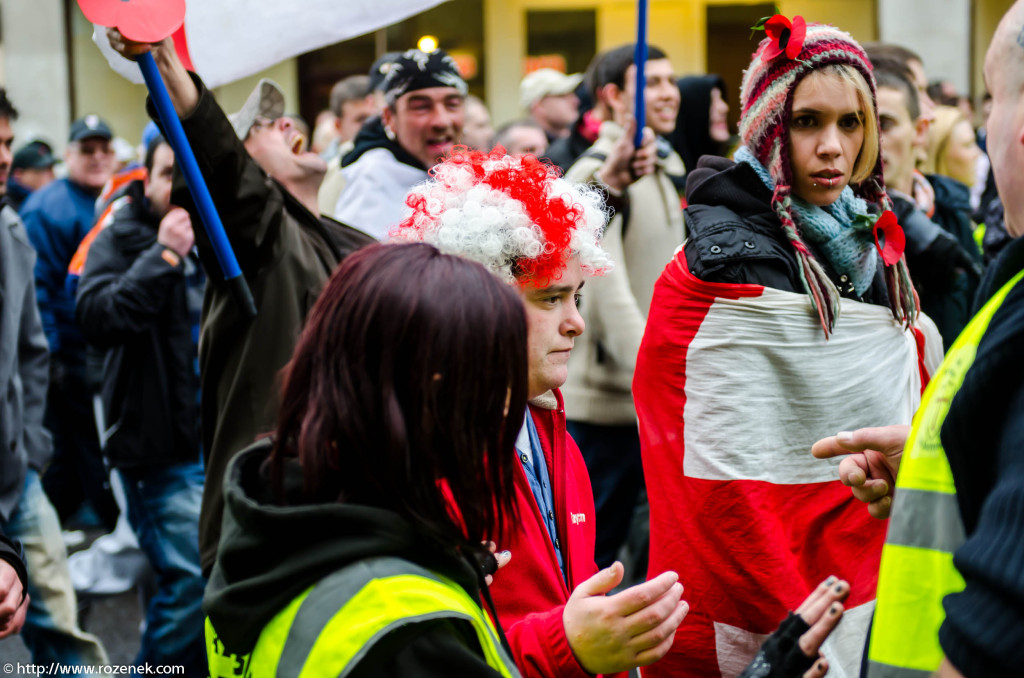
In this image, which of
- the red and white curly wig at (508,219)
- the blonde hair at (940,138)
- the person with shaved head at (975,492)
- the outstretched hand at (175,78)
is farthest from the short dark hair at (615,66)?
the person with shaved head at (975,492)

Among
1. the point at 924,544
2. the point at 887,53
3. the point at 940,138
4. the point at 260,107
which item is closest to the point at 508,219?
the point at 924,544

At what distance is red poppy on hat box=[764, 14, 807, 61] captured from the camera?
2746mm

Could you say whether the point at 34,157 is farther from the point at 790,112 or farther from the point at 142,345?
the point at 790,112

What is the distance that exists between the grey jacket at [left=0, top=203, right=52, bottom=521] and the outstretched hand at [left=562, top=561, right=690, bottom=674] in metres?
2.48

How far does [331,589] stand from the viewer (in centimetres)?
139

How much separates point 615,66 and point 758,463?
3.17 m

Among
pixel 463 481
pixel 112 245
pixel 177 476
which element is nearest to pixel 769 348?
pixel 463 481

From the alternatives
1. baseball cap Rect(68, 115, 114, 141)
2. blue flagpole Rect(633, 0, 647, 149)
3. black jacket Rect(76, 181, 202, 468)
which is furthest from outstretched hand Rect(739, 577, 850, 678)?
baseball cap Rect(68, 115, 114, 141)

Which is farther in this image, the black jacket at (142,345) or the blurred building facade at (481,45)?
the blurred building facade at (481,45)

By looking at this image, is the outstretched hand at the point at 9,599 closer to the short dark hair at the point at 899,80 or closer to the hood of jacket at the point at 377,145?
the hood of jacket at the point at 377,145

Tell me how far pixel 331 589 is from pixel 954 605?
749mm

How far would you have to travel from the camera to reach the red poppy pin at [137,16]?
2234 mm

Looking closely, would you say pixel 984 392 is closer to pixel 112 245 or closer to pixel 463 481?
pixel 463 481

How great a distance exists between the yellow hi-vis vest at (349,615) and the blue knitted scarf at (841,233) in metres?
1.71
